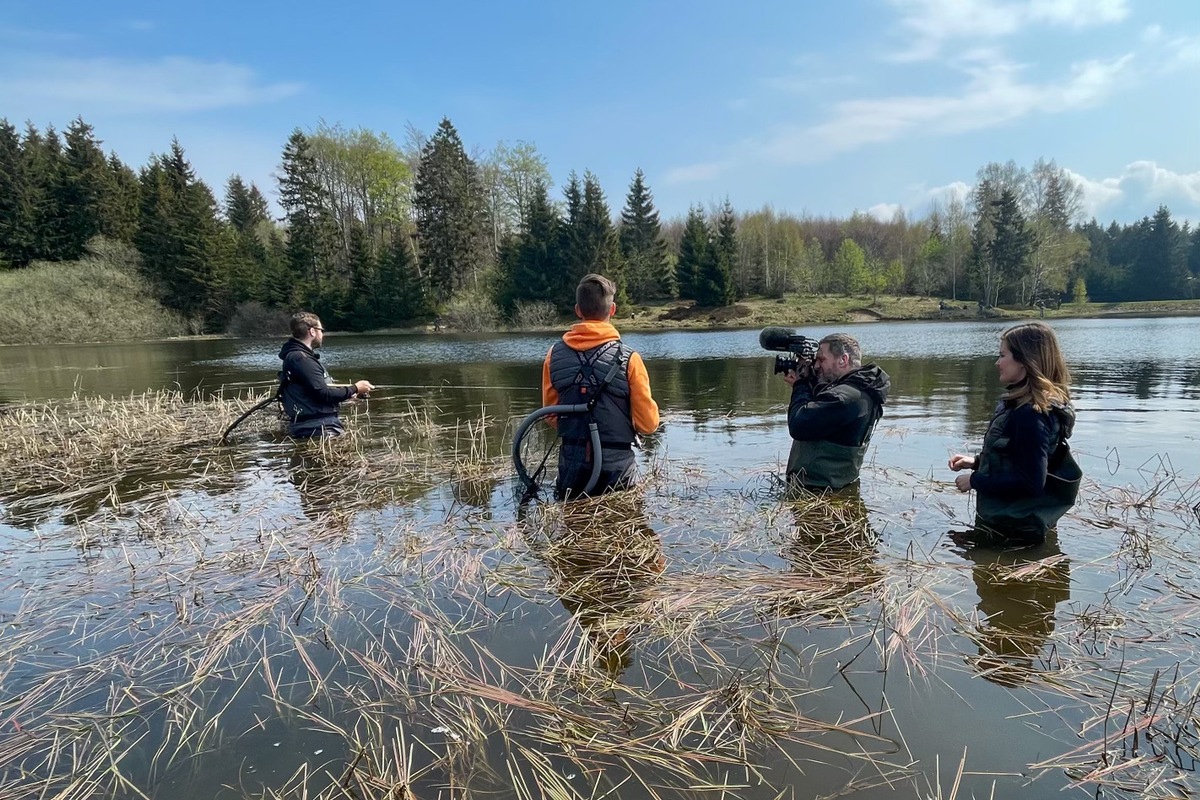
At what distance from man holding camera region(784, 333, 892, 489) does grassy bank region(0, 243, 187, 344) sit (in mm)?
54893

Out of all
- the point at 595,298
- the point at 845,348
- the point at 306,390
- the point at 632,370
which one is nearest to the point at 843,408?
the point at 845,348

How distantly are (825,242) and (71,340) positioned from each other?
262 ft

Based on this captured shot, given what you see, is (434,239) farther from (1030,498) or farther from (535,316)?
(1030,498)

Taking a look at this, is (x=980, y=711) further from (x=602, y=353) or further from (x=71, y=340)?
(x=71, y=340)

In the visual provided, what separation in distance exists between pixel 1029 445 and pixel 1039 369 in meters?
0.52

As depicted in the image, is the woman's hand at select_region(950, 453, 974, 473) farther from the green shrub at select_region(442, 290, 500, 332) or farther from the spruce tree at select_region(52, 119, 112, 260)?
the spruce tree at select_region(52, 119, 112, 260)

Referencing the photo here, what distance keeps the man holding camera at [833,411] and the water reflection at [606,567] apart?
1662mm

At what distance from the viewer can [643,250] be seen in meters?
60.5

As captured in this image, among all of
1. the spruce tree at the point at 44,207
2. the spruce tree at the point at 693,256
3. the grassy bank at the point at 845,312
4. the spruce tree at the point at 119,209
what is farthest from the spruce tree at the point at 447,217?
the spruce tree at the point at 44,207

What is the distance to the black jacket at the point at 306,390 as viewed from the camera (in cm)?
798

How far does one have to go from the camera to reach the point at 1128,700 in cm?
281

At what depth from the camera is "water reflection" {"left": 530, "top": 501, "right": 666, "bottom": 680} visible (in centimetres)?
348

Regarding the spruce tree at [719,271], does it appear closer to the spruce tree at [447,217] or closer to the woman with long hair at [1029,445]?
the spruce tree at [447,217]

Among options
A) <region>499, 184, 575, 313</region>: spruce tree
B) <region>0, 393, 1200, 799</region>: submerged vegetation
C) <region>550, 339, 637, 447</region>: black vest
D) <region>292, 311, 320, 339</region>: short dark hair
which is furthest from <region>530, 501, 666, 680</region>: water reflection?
<region>499, 184, 575, 313</region>: spruce tree
